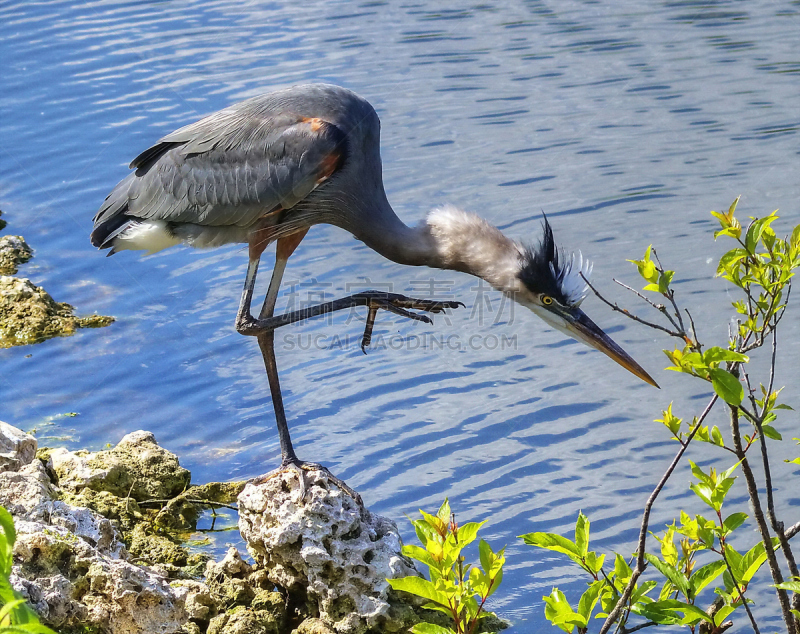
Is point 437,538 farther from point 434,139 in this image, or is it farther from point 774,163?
point 434,139

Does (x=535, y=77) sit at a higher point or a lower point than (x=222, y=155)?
lower

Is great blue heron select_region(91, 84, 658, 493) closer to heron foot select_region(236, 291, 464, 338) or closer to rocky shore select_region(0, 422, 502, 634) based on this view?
heron foot select_region(236, 291, 464, 338)

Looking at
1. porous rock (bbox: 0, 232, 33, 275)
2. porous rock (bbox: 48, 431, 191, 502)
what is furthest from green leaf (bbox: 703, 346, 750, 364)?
porous rock (bbox: 0, 232, 33, 275)

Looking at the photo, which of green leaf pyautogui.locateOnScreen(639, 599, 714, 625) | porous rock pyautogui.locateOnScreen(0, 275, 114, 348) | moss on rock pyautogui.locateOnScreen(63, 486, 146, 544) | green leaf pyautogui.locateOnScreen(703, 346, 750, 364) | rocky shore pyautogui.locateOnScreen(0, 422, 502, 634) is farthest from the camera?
porous rock pyautogui.locateOnScreen(0, 275, 114, 348)

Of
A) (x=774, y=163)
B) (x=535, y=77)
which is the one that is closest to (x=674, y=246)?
(x=774, y=163)

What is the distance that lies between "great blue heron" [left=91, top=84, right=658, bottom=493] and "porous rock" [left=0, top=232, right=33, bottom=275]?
152 inches

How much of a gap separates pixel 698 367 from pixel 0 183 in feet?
36.1

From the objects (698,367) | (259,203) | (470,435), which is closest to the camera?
(698,367)

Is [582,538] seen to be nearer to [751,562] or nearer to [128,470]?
[751,562]

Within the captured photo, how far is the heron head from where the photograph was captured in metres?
5.00

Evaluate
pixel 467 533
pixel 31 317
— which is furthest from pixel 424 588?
pixel 31 317

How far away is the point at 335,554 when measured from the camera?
4.21 meters

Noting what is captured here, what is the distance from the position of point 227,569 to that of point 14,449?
1194 millimetres

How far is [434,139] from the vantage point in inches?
446
